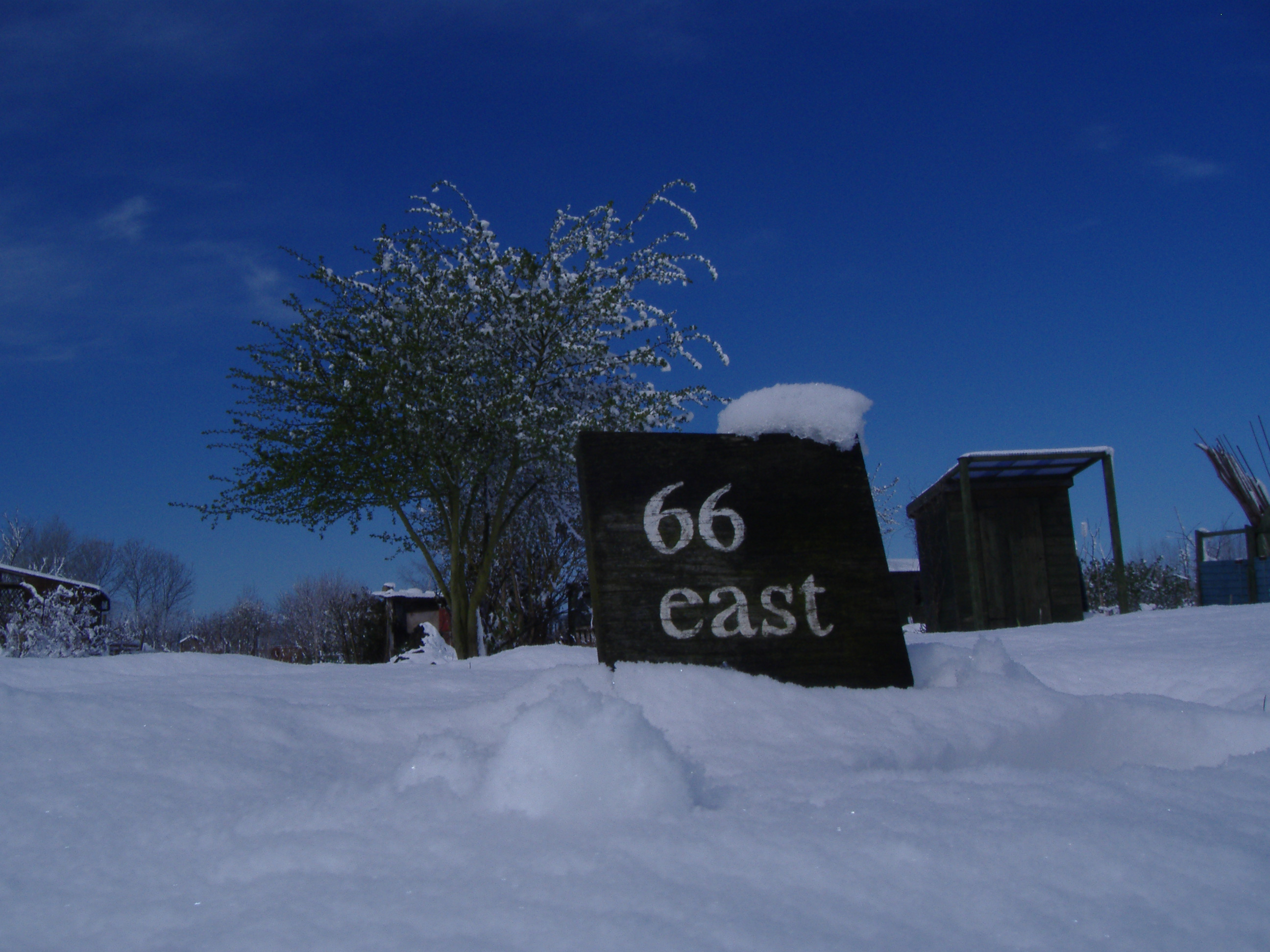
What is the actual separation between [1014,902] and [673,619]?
1630mm

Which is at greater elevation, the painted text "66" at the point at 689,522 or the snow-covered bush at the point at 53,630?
the painted text "66" at the point at 689,522

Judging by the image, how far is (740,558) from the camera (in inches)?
111

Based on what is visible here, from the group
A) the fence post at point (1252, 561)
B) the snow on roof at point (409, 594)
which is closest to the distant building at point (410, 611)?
the snow on roof at point (409, 594)

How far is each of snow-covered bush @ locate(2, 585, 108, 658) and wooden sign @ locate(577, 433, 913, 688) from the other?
1305 cm

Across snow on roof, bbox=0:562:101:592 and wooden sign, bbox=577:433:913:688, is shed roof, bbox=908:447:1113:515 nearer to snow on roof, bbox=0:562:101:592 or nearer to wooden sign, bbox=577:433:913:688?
wooden sign, bbox=577:433:913:688

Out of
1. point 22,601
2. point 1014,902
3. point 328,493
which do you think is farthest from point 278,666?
point 22,601

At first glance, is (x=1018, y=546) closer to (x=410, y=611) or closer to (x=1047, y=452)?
(x=1047, y=452)

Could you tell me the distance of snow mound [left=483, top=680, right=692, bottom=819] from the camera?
1.46m

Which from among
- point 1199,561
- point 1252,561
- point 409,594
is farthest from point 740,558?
point 409,594

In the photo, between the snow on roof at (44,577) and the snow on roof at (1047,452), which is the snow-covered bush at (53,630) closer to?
the snow on roof at (44,577)

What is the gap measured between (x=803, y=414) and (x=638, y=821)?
192cm

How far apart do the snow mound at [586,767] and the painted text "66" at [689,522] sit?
1.23 metres

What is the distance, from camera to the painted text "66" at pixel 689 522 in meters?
2.80

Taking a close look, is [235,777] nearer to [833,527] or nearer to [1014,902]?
[1014,902]
